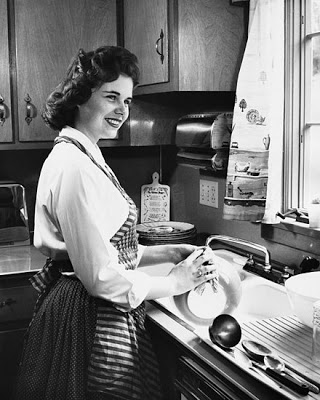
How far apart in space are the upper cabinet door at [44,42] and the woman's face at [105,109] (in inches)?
32.3

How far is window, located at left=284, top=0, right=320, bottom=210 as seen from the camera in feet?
7.24

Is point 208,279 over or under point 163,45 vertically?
under

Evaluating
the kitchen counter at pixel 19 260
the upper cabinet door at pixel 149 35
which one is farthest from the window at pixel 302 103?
the kitchen counter at pixel 19 260

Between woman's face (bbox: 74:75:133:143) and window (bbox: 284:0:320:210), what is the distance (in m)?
0.67

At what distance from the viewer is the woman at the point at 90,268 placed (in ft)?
5.56

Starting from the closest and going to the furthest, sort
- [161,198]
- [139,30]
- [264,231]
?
[264,231]
[139,30]
[161,198]

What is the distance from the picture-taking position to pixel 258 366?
1.40 m

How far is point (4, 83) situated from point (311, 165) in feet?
4.37

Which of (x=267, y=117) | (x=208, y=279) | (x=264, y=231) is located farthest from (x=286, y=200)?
(x=208, y=279)

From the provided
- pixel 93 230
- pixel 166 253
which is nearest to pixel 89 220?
pixel 93 230

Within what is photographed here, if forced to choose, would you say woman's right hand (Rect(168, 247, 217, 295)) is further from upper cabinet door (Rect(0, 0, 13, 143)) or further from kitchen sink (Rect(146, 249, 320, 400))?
upper cabinet door (Rect(0, 0, 13, 143))

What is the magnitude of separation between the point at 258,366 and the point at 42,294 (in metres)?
0.84

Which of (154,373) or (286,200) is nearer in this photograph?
(154,373)

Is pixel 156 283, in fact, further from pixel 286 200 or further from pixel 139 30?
pixel 139 30
